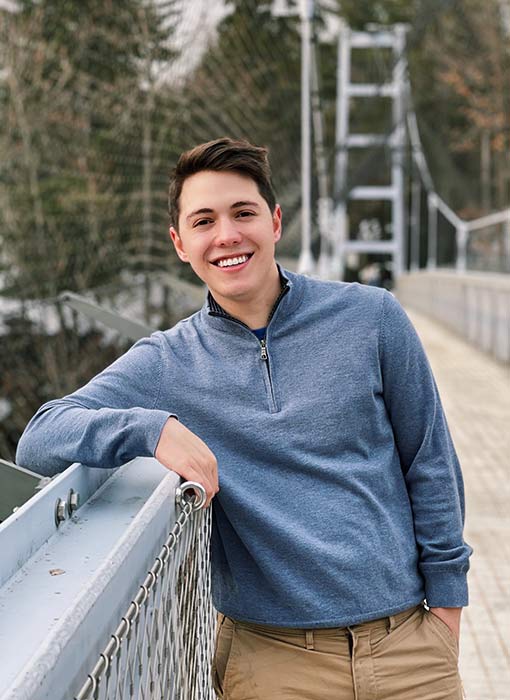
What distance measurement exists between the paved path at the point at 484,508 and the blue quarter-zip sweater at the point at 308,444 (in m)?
1.50

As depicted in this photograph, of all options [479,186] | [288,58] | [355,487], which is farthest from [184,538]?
[479,186]

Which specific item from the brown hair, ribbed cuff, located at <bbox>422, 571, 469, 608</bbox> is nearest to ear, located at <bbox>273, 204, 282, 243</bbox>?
the brown hair

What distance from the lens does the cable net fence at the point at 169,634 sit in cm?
111

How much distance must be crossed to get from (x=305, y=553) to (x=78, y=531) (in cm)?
41

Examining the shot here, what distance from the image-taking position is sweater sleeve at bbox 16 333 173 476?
5.51ft

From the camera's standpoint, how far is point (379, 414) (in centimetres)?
182

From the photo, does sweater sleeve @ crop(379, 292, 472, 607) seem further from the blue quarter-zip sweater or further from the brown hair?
the brown hair

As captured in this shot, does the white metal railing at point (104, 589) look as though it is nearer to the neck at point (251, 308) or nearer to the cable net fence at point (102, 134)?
the neck at point (251, 308)

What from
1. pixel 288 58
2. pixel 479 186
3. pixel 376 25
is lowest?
pixel 479 186

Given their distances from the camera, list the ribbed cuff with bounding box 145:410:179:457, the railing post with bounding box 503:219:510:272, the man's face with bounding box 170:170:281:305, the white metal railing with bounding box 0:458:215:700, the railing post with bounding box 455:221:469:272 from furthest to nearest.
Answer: the railing post with bounding box 455:221:469:272
the railing post with bounding box 503:219:510:272
the man's face with bounding box 170:170:281:305
the ribbed cuff with bounding box 145:410:179:457
the white metal railing with bounding box 0:458:215:700

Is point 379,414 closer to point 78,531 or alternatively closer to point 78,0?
point 78,531

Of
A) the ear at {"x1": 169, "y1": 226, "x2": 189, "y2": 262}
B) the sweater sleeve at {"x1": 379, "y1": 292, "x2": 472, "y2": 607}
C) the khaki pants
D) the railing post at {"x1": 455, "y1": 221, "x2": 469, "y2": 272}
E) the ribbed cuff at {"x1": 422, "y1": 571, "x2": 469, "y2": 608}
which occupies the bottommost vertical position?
the railing post at {"x1": 455, "y1": 221, "x2": 469, "y2": 272}

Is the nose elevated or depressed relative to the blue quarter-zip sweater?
elevated

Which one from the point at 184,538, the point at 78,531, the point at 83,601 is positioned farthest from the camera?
the point at 184,538
